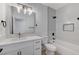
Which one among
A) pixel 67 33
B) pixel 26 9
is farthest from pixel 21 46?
pixel 67 33

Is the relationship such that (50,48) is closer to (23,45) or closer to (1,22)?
(23,45)

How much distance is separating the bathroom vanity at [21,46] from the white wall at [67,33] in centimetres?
47

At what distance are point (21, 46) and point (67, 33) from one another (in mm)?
1008

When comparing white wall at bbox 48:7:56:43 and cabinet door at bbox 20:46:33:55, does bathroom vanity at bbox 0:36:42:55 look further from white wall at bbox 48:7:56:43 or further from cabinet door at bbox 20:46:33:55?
white wall at bbox 48:7:56:43

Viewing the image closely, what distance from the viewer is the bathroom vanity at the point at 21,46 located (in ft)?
3.56

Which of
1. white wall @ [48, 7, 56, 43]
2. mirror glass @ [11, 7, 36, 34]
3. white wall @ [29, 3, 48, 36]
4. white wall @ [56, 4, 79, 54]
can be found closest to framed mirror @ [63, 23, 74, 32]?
white wall @ [56, 4, 79, 54]

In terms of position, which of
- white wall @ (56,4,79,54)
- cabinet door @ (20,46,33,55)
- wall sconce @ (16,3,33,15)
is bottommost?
cabinet door @ (20,46,33,55)

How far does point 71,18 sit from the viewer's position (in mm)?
1367

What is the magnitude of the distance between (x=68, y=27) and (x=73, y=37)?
9.1 inches

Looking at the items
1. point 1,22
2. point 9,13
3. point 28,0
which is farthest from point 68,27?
point 1,22

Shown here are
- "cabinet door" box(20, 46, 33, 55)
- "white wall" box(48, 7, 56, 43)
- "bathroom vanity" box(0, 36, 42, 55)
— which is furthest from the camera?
"white wall" box(48, 7, 56, 43)

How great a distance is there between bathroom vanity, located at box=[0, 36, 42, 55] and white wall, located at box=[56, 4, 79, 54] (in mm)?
475

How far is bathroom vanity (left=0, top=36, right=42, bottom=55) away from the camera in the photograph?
109cm

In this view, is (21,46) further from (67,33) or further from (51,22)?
(67,33)
